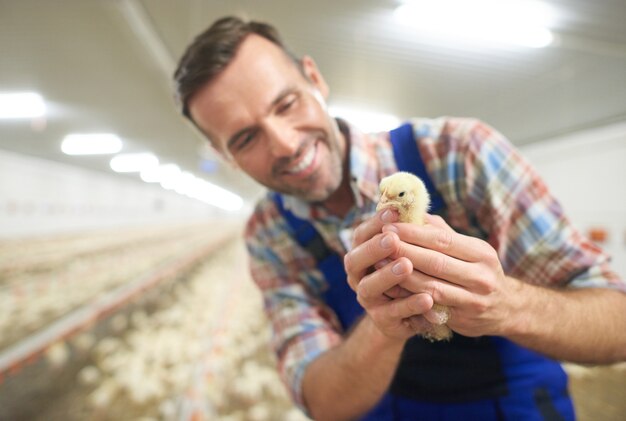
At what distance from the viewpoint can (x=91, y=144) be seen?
6.08m

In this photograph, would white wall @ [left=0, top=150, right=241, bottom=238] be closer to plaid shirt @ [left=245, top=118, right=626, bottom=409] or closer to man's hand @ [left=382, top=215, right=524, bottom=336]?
plaid shirt @ [left=245, top=118, right=626, bottom=409]

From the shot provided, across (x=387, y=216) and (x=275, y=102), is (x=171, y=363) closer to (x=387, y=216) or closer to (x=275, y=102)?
(x=275, y=102)

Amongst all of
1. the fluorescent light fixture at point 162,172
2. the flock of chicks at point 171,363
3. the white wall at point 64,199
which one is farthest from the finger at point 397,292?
the fluorescent light fixture at point 162,172

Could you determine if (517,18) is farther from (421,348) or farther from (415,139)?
(421,348)

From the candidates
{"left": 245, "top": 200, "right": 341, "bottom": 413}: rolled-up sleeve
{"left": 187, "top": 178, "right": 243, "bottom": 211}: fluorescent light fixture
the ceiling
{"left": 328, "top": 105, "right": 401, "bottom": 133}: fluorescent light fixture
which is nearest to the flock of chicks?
{"left": 245, "top": 200, "right": 341, "bottom": 413}: rolled-up sleeve

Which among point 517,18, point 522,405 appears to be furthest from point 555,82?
point 522,405

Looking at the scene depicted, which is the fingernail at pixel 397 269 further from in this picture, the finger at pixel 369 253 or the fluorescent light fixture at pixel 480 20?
the fluorescent light fixture at pixel 480 20

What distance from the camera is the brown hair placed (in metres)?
0.74

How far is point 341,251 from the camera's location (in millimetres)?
771

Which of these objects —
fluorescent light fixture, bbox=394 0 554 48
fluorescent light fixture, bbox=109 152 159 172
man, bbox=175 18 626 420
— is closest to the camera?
man, bbox=175 18 626 420

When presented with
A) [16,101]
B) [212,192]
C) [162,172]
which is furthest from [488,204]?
[212,192]

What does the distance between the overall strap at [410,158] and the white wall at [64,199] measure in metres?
8.23

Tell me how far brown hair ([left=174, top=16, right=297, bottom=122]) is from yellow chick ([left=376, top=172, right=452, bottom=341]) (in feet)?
1.93

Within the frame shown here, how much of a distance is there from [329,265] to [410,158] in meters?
0.35
